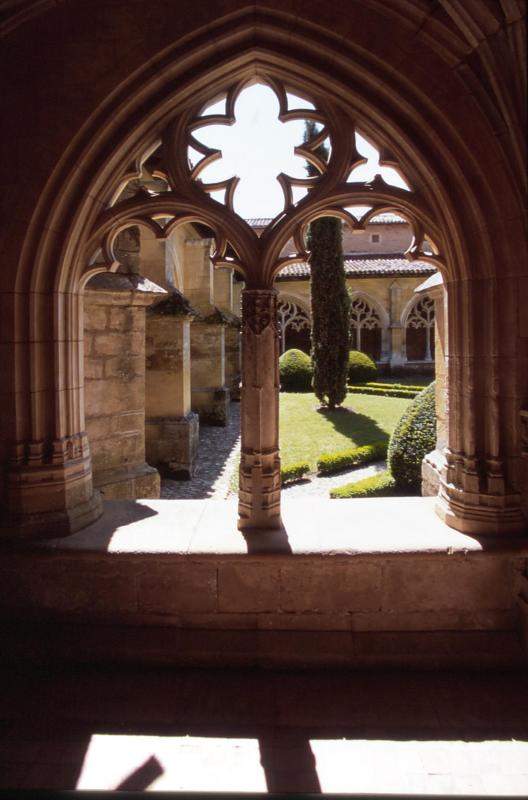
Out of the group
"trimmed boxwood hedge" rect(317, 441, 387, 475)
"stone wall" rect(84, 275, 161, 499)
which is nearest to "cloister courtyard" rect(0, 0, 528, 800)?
"stone wall" rect(84, 275, 161, 499)

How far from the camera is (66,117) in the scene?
248 cm

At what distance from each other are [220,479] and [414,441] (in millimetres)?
2886

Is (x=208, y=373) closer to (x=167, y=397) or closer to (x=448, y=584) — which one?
(x=167, y=397)

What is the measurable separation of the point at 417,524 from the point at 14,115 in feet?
9.79

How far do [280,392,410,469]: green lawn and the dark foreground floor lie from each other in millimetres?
5365

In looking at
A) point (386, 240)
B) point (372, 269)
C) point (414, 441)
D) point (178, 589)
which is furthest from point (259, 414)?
point (386, 240)

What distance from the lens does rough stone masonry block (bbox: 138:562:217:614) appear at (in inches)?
95.8

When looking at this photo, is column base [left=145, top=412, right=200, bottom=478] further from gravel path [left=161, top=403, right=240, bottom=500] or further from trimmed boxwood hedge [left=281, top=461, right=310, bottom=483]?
trimmed boxwood hedge [left=281, top=461, right=310, bottom=483]

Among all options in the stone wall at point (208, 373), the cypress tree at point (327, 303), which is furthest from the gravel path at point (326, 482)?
the cypress tree at point (327, 303)

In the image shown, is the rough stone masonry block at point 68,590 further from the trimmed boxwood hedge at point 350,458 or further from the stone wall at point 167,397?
the trimmed boxwood hedge at point 350,458

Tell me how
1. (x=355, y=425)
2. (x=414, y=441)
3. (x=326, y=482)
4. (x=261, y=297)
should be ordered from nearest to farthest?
1. (x=261, y=297)
2. (x=414, y=441)
3. (x=326, y=482)
4. (x=355, y=425)

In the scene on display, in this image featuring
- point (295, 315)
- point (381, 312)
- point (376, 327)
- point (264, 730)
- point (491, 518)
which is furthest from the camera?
point (376, 327)

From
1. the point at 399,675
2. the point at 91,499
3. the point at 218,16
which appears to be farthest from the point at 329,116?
the point at 399,675

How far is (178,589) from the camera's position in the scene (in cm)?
245
